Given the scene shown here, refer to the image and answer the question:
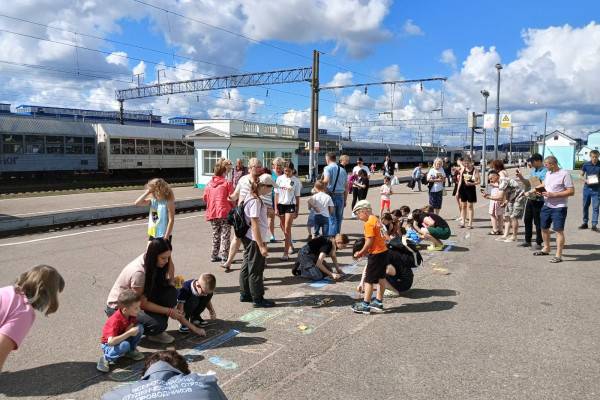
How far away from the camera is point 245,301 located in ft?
18.7

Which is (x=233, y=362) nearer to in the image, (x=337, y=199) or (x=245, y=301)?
(x=245, y=301)

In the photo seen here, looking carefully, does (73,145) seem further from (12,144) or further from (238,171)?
(238,171)

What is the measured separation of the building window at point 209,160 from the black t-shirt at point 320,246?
53.8 feet

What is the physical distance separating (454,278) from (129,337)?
15.7 ft

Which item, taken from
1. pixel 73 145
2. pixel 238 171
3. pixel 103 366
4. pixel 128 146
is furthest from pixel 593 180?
pixel 73 145

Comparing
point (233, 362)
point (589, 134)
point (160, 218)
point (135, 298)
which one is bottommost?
point (233, 362)

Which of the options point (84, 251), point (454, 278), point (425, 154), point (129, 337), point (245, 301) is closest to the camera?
point (129, 337)

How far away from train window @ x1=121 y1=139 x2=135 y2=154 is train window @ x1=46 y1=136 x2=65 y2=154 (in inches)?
137

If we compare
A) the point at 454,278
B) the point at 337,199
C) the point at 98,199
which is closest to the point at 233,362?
the point at 454,278

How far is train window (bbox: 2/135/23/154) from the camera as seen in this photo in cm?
2311

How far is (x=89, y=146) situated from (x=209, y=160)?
354 inches

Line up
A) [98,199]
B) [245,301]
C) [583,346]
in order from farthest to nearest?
[98,199] < [245,301] < [583,346]

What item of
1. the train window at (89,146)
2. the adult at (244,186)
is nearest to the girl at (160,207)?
the adult at (244,186)

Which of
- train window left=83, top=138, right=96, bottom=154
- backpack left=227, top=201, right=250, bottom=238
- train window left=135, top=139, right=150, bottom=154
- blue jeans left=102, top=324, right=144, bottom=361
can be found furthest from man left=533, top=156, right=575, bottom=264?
train window left=135, top=139, right=150, bottom=154
